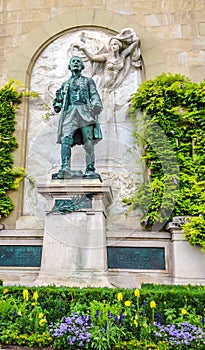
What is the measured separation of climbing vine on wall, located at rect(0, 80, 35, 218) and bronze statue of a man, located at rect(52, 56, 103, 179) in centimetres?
231

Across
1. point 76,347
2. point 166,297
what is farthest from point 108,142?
point 76,347

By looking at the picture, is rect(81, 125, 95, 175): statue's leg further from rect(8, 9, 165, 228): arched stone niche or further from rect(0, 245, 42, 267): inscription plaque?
rect(0, 245, 42, 267): inscription plaque

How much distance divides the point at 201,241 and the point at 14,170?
4.88 meters

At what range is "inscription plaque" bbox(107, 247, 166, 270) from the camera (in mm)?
7203

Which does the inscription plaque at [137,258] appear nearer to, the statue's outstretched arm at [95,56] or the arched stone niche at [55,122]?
the arched stone niche at [55,122]

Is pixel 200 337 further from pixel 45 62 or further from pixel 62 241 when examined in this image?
pixel 45 62

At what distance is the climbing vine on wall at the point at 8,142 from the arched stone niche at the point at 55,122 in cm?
22

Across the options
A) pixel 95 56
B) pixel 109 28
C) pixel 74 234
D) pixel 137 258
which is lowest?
pixel 137 258

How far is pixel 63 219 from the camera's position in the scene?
6422mm

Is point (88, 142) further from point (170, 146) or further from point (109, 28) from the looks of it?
point (109, 28)

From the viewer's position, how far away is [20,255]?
740 cm

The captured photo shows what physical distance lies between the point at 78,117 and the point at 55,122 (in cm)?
252

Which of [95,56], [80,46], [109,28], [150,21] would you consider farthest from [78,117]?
[150,21]

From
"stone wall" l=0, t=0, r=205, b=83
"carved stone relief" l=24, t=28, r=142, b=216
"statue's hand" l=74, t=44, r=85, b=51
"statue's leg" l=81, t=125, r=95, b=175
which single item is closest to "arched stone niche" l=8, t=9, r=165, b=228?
"carved stone relief" l=24, t=28, r=142, b=216
